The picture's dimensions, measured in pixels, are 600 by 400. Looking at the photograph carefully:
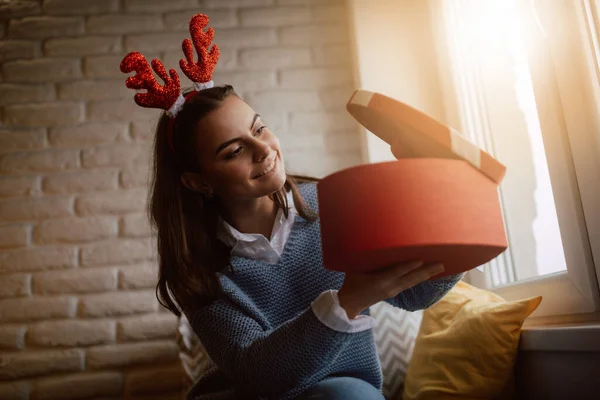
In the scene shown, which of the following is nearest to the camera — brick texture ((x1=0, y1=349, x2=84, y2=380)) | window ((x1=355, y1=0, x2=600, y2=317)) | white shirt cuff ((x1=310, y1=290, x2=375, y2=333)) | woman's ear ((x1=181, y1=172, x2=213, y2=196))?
white shirt cuff ((x1=310, y1=290, x2=375, y2=333))

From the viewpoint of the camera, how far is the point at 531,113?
135 cm

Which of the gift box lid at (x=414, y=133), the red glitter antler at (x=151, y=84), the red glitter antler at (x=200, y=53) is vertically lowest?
the gift box lid at (x=414, y=133)

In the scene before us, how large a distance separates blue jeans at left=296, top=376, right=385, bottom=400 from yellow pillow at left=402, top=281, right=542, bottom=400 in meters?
0.26

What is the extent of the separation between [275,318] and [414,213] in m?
0.55

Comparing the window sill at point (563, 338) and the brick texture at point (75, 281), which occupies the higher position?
the brick texture at point (75, 281)

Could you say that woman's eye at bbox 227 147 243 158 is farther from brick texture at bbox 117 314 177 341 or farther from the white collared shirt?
brick texture at bbox 117 314 177 341

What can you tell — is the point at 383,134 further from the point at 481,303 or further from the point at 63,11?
Answer: the point at 63,11

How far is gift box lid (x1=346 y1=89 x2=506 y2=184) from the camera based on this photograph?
0.72 m

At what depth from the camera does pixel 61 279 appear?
186cm

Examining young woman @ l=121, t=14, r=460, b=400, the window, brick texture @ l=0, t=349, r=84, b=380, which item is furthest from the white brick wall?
young woman @ l=121, t=14, r=460, b=400

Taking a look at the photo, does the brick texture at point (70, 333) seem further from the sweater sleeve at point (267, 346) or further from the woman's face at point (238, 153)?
the woman's face at point (238, 153)

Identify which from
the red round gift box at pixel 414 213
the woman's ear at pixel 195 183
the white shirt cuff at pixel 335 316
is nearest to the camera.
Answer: the red round gift box at pixel 414 213

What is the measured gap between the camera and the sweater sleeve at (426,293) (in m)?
1.03

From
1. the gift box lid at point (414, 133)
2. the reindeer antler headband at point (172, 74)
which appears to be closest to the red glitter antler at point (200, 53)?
the reindeer antler headband at point (172, 74)
